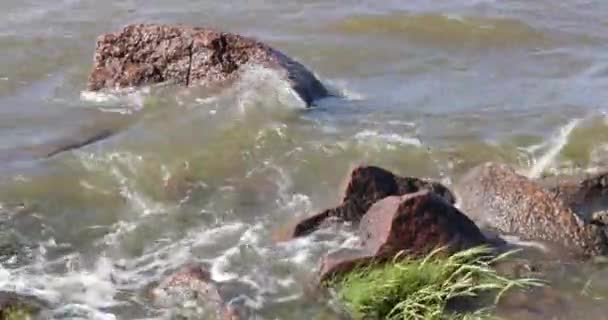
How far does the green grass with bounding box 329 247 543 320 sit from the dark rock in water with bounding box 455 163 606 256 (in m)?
0.74

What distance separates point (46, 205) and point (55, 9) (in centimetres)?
820

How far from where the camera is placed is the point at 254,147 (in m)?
10.9

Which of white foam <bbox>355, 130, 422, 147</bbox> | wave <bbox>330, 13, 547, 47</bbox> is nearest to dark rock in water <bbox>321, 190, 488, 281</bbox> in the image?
white foam <bbox>355, 130, 422, 147</bbox>

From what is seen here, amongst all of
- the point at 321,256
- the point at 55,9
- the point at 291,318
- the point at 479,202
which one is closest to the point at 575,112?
the point at 479,202

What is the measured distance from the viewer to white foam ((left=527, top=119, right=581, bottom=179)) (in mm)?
10367

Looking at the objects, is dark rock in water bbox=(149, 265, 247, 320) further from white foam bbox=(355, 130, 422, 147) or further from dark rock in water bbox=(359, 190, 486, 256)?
white foam bbox=(355, 130, 422, 147)

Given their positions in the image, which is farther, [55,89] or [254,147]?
[55,89]

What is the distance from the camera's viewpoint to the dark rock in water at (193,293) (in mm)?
7512

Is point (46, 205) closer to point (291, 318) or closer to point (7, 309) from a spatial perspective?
point (7, 309)

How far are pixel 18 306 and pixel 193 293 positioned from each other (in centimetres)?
124

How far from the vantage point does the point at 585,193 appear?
9.11 meters

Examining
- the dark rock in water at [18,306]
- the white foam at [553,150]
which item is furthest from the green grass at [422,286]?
the white foam at [553,150]

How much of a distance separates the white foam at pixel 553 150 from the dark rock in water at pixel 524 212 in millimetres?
1023

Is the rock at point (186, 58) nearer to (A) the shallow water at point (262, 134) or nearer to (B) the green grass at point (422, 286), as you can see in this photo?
(A) the shallow water at point (262, 134)
